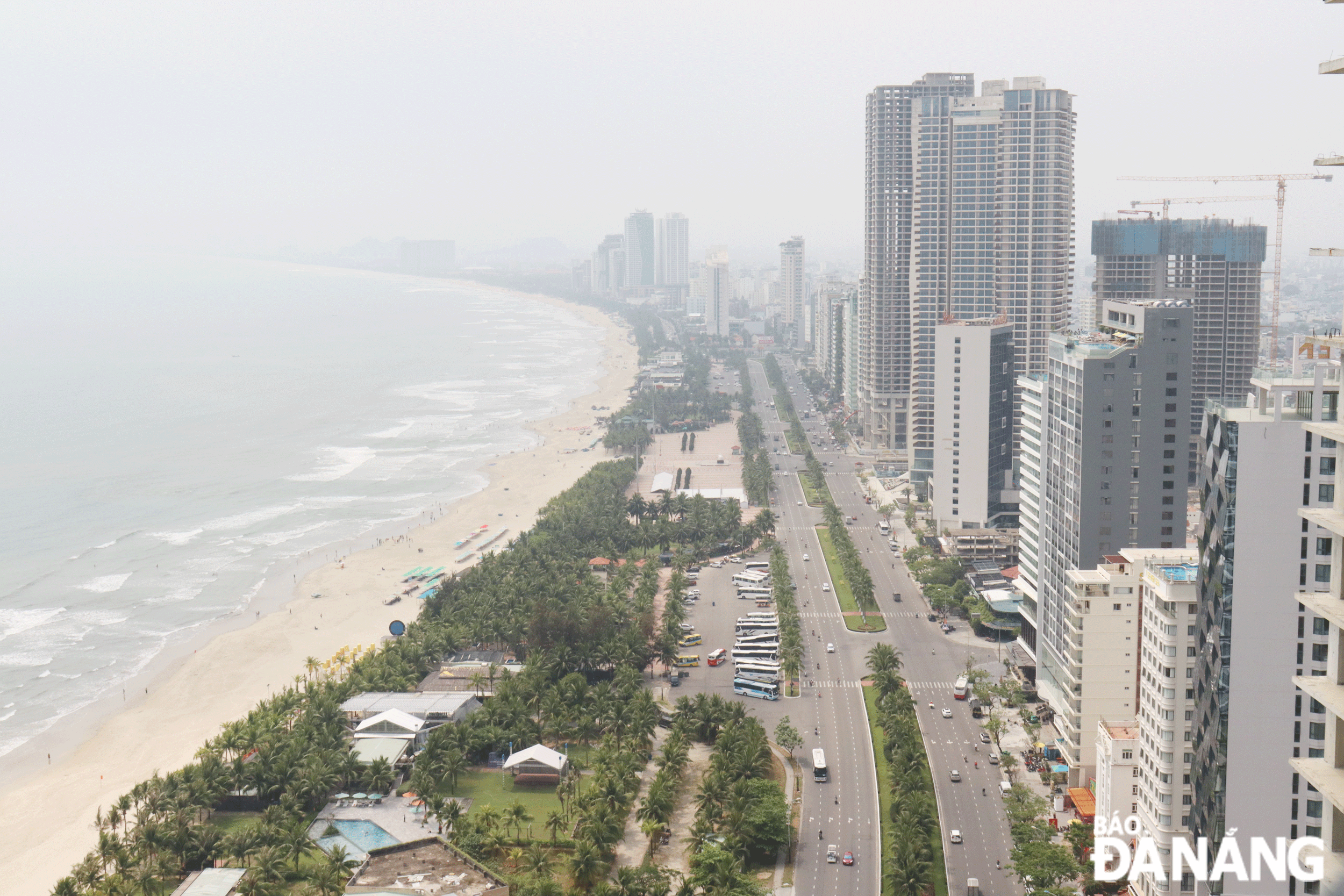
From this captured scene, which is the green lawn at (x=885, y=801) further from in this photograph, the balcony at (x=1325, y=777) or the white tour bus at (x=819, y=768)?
the balcony at (x=1325, y=777)

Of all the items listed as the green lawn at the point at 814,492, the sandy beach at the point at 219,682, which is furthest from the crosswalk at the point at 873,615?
the green lawn at the point at 814,492

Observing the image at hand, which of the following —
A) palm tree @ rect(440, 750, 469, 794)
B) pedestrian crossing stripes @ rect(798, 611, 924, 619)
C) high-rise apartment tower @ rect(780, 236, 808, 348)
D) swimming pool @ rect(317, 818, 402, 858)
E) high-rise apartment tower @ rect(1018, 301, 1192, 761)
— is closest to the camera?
swimming pool @ rect(317, 818, 402, 858)

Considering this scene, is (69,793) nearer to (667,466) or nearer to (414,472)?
(414,472)

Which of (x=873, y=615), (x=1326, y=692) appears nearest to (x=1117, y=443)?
(x=873, y=615)

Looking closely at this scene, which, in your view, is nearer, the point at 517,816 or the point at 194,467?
the point at 517,816

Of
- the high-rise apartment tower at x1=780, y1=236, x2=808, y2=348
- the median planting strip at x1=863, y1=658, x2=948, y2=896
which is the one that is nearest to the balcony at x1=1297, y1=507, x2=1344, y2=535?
the median planting strip at x1=863, y1=658, x2=948, y2=896

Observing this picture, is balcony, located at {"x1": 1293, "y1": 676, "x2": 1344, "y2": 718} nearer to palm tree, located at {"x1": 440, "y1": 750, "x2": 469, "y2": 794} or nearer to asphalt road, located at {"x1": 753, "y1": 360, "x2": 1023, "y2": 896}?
asphalt road, located at {"x1": 753, "y1": 360, "x2": 1023, "y2": 896}

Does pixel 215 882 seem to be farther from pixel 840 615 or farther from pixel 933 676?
pixel 840 615
